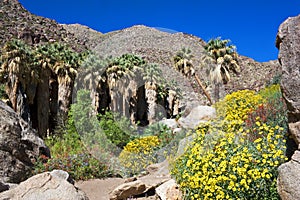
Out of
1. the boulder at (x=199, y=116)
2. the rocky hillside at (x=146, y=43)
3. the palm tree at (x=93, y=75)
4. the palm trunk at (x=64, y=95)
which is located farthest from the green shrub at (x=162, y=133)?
the rocky hillside at (x=146, y=43)

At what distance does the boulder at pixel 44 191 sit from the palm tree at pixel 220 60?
2472 centimetres

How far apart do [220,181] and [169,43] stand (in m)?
81.0

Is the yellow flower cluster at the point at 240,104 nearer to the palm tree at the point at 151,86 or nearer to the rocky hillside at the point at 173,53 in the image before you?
the palm tree at the point at 151,86

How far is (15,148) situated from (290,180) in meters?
7.44

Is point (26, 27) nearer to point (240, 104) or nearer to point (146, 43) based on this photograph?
point (146, 43)

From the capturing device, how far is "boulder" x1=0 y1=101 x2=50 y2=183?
907 centimetres

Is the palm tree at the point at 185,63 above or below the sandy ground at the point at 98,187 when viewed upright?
above

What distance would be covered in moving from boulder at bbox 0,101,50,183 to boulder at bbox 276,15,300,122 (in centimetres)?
693

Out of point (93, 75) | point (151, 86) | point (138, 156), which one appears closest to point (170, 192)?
point (138, 156)

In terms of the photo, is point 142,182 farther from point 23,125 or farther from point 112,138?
point 112,138

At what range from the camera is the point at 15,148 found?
9594 millimetres

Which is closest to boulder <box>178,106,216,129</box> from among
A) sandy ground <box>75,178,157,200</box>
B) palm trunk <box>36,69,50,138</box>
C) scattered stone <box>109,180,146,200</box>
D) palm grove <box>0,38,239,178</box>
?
palm grove <box>0,38,239,178</box>

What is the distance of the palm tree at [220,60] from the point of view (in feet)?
97.3

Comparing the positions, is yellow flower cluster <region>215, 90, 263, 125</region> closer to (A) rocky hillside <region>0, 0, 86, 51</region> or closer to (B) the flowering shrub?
(B) the flowering shrub
